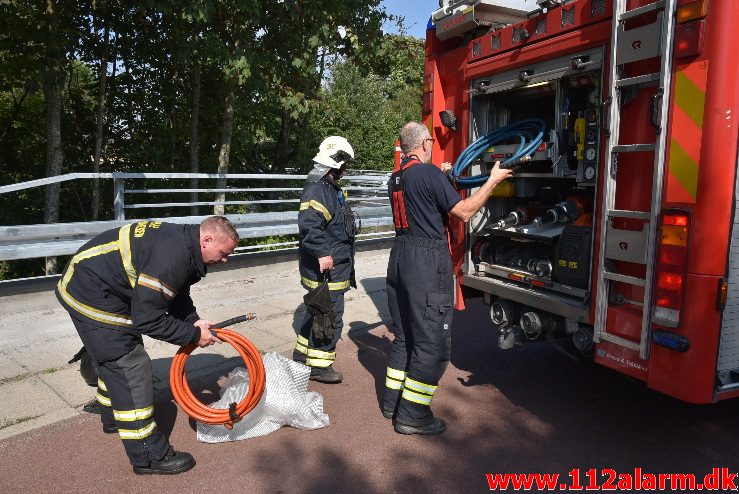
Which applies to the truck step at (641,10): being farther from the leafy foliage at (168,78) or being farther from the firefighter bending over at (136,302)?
the leafy foliage at (168,78)

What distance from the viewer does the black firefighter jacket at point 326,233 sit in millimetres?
4320

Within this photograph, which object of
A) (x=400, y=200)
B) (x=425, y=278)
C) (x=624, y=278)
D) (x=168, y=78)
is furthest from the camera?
(x=168, y=78)

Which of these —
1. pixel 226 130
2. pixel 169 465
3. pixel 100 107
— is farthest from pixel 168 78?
pixel 169 465

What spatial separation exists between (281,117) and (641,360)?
9.79m

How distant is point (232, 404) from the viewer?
11.2 ft

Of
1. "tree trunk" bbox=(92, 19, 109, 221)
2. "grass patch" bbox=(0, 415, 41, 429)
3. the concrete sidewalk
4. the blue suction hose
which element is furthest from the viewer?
"tree trunk" bbox=(92, 19, 109, 221)

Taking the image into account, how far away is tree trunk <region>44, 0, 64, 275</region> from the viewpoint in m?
7.73

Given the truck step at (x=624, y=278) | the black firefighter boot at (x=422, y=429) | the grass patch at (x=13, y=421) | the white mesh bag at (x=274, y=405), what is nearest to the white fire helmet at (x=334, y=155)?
the white mesh bag at (x=274, y=405)

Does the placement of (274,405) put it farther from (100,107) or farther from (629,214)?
(100,107)

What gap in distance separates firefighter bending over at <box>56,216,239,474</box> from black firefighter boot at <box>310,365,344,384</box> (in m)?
1.43

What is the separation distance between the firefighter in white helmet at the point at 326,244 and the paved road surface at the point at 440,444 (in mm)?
315

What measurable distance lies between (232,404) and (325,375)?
1.19 metres

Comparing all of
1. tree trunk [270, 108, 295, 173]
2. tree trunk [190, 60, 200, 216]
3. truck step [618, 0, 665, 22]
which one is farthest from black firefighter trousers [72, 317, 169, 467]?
tree trunk [270, 108, 295, 173]

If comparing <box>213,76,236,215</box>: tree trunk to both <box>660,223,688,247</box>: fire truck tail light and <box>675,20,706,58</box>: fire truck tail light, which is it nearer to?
<box>660,223,688,247</box>: fire truck tail light
